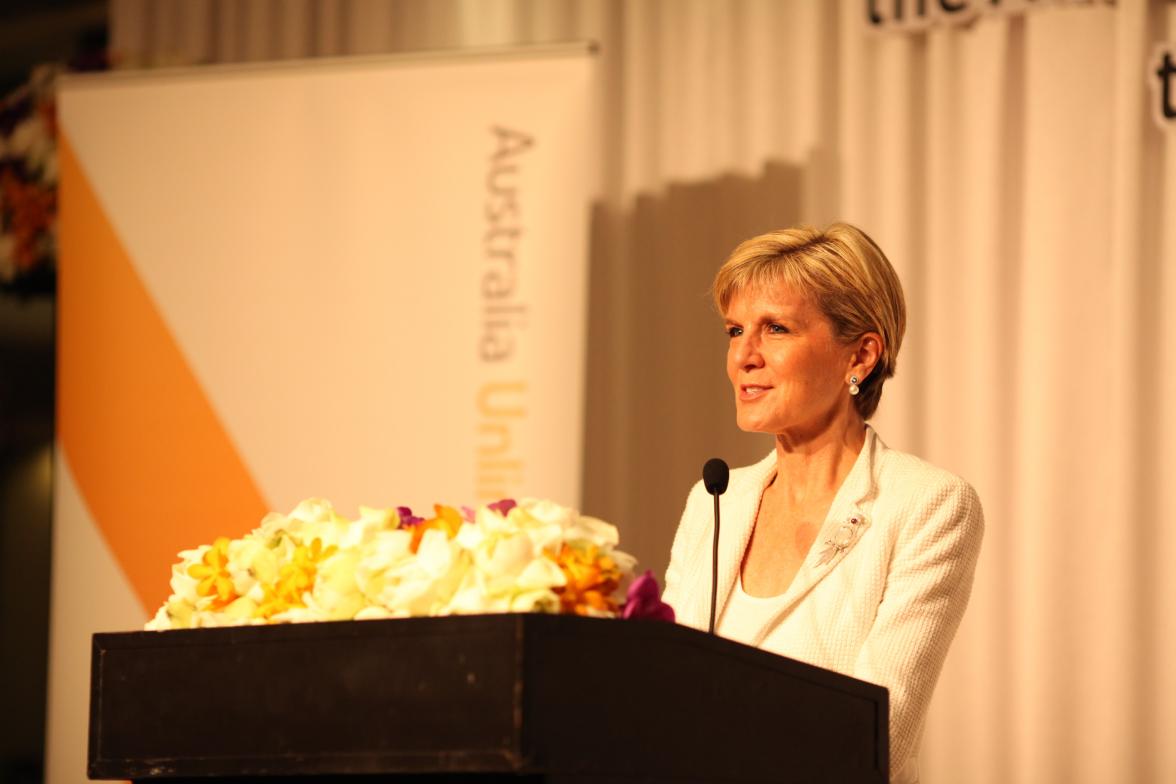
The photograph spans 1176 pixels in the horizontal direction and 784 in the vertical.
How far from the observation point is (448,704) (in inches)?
64.6

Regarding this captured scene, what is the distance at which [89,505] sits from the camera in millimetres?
4996

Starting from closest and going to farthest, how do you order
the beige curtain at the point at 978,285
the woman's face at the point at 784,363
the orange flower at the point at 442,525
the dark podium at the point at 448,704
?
the dark podium at the point at 448,704 → the orange flower at the point at 442,525 → the woman's face at the point at 784,363 → the beige curtain at the point at 978,285

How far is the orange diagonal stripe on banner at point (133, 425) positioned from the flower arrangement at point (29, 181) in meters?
0.72

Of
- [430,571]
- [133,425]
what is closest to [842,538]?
[430,571]

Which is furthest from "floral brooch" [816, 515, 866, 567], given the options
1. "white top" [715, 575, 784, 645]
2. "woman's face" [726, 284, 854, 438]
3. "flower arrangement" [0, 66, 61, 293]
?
"flower arrangement" [0, 66, 61, 293]

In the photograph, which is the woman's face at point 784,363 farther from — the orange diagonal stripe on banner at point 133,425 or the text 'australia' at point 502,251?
the orange diagonal stripe on banner at point 133,425

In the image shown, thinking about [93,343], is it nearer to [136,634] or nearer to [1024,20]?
[1024,20]

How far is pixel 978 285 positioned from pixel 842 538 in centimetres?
225

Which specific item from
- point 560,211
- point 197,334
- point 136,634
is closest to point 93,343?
point 197,334

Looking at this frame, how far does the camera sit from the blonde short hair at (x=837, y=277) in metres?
3.05

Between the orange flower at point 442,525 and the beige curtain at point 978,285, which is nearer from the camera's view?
the orange flower at point 442,525

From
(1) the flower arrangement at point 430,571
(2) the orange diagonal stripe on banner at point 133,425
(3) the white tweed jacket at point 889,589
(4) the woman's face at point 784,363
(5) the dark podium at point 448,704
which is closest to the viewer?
(5) the dark podium at point 448,704

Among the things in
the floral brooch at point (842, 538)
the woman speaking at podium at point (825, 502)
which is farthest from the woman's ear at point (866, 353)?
the floral brooch at point (842, 538)

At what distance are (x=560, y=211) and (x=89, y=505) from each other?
1.71 m
